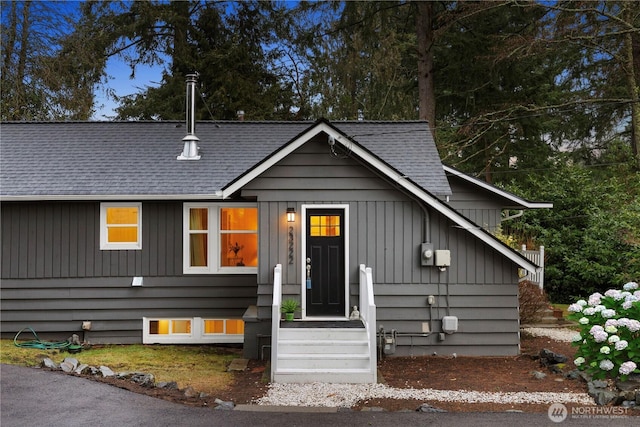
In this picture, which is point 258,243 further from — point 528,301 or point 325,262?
point 528,301

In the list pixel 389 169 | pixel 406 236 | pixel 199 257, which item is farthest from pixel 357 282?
pixel 199 257

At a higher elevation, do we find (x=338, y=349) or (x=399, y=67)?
(x=399, y=67)

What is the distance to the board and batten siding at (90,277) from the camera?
1159 centimetres

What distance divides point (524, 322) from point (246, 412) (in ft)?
28.2

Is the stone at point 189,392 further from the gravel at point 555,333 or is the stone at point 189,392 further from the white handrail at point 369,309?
the gravel at point 555,333

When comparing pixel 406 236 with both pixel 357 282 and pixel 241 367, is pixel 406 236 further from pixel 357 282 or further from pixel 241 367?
pixel 241 367

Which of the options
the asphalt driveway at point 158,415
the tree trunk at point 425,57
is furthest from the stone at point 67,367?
the tree trunk at point 425,57

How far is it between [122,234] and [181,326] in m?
2.23

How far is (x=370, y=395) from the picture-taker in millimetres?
7855

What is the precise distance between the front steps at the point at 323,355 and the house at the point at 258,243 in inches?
0.9

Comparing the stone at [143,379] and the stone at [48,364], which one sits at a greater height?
the stone at [48,364]

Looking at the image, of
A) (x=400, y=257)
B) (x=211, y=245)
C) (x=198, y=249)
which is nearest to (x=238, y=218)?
(x=211, y=245)

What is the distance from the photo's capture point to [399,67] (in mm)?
22672

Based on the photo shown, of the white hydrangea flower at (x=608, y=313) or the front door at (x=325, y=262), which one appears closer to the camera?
the white hydrangea flower at (x=608, y=313)
